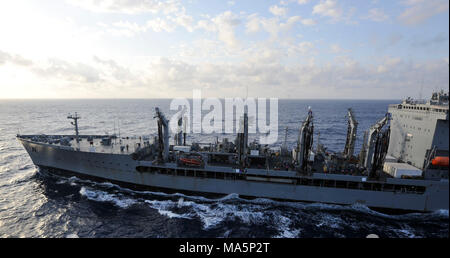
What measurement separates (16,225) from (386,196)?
35.3 m

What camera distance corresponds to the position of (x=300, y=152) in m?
23.8

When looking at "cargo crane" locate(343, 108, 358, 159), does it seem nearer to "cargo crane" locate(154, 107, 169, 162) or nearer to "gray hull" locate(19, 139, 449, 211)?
"gray hull" locate(19, 139, 449, 211)

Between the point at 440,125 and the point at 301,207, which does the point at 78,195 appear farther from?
the point at 440,125

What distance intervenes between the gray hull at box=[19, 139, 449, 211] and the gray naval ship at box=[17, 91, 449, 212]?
0.28 ft

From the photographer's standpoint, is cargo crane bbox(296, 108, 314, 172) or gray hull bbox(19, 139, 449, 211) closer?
gray hull bbox(19, 139, 449, 211)

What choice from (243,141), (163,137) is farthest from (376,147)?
(163,137)

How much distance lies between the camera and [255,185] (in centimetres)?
2377

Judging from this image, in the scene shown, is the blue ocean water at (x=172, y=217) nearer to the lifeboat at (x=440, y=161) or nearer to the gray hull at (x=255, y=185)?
the gray hull at (x=255, y=185)

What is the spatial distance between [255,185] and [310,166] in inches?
256

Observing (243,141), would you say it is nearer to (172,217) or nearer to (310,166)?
(310,166)

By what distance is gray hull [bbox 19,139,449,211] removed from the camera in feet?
70.4

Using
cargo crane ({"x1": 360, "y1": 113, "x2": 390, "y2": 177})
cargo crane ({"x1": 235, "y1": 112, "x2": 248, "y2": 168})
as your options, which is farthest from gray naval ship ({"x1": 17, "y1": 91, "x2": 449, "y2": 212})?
cargo crane ({"x1": 235, "y1": 112, "x2": 248, "y2": 168})

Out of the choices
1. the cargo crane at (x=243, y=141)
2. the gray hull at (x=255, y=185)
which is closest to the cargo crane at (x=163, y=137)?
the gray hull at (x=255, y=185)

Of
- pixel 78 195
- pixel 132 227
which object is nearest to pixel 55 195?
pixel 78 195
